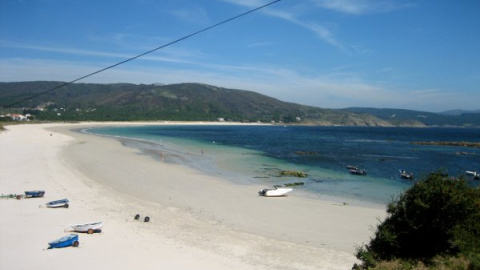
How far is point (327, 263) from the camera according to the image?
12297 millimetres

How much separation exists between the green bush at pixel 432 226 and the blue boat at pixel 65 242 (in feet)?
32.1

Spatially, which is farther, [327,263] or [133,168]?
[133,168]

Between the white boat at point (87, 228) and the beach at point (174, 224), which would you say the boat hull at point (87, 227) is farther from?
the beach at point (174, 224)

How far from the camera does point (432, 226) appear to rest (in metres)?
8.50

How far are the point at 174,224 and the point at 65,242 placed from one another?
5.16m

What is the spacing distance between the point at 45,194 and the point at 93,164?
14918 mm

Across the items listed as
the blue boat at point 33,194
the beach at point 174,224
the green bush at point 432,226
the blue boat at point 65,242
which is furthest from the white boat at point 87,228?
the green bush at point 432,226

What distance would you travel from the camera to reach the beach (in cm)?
1210

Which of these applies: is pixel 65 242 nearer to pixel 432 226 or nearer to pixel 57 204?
pixel 57 204

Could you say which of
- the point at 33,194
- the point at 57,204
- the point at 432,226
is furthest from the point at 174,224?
the point at 432,226

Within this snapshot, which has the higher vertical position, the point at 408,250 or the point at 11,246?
the point at 408,250

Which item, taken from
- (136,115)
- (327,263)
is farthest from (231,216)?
(136,115)

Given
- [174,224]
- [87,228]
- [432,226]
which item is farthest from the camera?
[174,224]

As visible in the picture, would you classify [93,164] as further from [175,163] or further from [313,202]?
[313,202]
